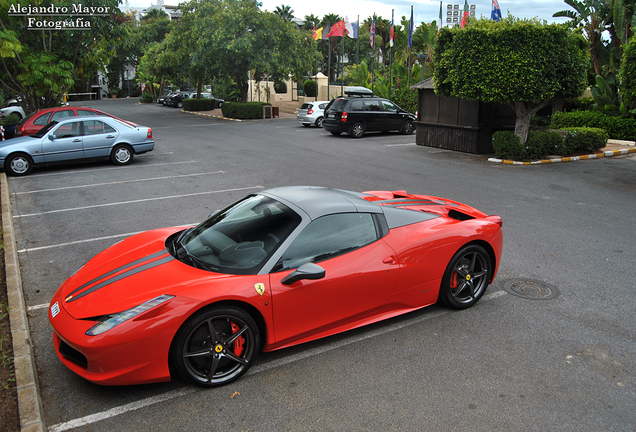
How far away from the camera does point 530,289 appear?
5.74m

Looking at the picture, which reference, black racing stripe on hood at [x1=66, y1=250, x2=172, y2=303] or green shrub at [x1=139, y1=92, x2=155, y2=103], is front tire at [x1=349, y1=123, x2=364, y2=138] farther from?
green shrub at [x1=139, y1=92, x2=155, y2=103]

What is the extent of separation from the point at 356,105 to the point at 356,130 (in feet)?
3.64


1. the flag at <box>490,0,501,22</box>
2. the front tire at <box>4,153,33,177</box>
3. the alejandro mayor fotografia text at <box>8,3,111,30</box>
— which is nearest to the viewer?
the front tire at <box>4,153,33,177</box>

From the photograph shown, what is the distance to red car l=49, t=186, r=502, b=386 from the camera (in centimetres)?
364

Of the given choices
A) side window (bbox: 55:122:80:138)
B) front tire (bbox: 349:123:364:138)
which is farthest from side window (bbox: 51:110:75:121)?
front tire (bbox: 349:123:364:138)

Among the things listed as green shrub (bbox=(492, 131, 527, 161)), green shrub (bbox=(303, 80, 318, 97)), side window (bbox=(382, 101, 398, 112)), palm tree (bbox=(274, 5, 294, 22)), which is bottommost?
green shrub (bbox=(492, 131, 527, 161))

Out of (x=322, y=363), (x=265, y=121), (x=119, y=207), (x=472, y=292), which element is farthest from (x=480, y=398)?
(x=265, y=121)

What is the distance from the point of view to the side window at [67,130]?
13.4 metres

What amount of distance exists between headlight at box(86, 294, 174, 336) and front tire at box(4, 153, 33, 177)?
449 inches

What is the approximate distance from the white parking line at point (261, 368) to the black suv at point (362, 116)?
16813mm

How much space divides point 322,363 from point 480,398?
1.30 metres

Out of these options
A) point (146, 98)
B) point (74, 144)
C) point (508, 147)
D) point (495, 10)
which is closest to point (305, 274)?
point (74, 144)

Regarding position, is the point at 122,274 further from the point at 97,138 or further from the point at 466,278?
the point at 97,138

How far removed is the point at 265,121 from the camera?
31547mm
